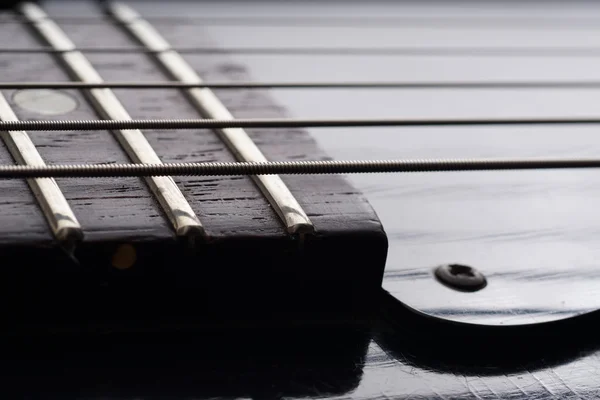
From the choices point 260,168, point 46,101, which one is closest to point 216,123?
point 260,168

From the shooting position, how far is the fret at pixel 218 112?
69cm

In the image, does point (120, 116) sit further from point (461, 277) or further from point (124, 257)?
point (461, 277)

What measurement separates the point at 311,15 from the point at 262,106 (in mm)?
686

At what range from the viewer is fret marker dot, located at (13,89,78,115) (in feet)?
2.80

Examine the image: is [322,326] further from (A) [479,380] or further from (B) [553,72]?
(B) [553,72]

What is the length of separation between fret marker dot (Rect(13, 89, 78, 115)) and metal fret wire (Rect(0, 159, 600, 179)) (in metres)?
0.25

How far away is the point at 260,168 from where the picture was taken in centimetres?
66

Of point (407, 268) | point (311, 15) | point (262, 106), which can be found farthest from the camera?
point (311, 15)

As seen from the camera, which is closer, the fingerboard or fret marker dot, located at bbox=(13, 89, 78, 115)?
the fingerboard

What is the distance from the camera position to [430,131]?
113 cm

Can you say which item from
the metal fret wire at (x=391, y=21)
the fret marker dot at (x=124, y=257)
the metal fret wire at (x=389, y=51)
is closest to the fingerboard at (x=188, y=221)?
the fret marker dot at (x=124, y=257)

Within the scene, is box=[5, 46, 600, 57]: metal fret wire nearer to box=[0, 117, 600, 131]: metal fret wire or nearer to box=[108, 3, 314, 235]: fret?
box=[108, 3, 314, 235]: fret

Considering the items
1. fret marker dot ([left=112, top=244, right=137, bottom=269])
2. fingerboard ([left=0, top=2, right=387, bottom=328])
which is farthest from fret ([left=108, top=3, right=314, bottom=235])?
fret marker dot ([left=112, top=244, right=137, bottom=269])

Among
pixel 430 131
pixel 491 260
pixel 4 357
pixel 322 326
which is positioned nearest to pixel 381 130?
pixel 430 131
